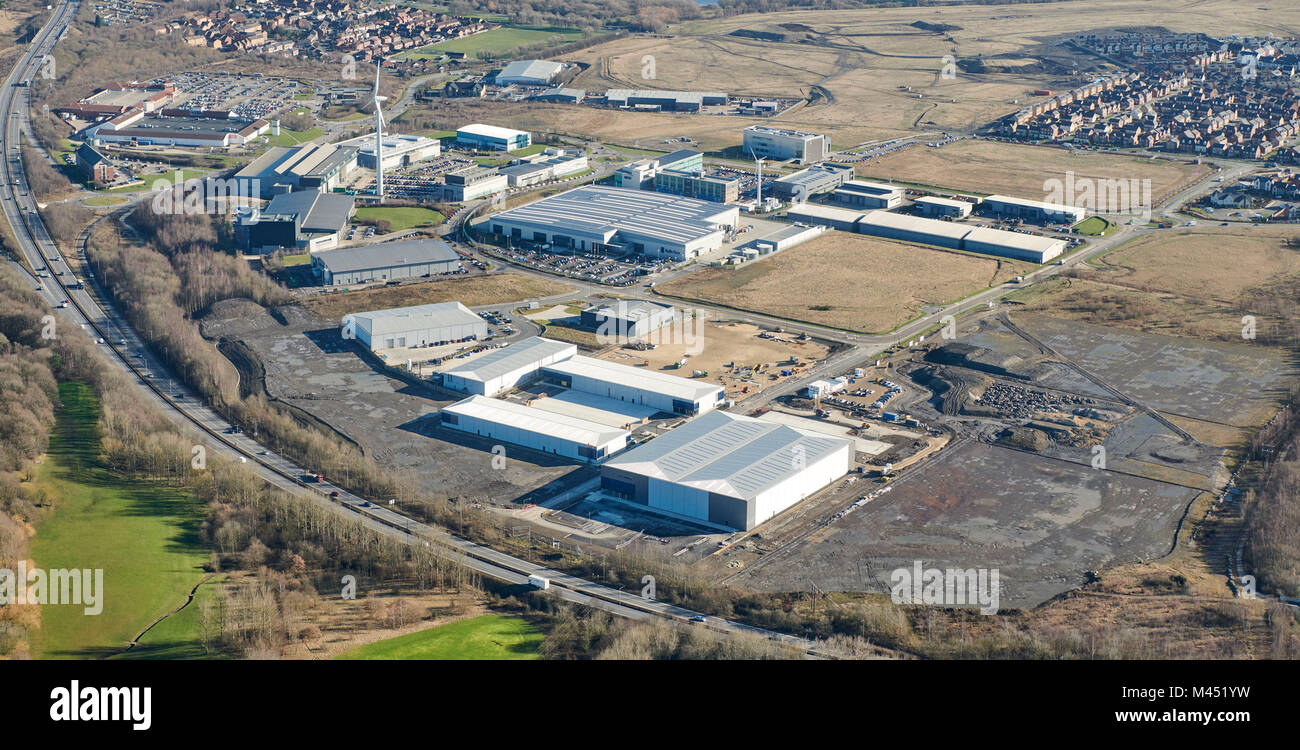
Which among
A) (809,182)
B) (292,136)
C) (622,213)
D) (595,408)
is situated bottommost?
(595,408)

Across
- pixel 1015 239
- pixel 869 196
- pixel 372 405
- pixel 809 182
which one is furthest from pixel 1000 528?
pixel 809 182

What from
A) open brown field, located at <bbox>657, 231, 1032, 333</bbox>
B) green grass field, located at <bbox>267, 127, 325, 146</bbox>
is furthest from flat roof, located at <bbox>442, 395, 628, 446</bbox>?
green grass field, located at <bbox>267, 127, 325, 146</bbox>

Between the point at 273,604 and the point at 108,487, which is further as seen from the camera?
the point at 108,487

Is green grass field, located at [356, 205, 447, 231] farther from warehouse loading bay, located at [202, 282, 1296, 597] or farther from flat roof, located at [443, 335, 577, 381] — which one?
flat roof, located at [443, 335, 577, 381]

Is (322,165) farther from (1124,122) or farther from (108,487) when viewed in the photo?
(1124,122)

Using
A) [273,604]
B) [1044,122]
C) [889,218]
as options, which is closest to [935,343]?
[889,218]

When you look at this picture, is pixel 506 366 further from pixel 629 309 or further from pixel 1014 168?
pixel 1014 168
